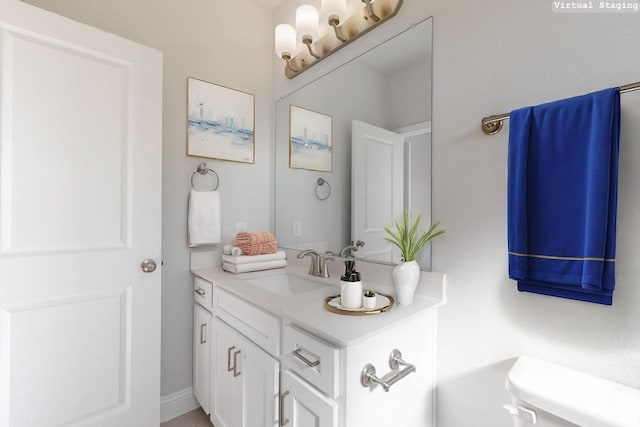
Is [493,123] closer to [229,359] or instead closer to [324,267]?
[324,267]

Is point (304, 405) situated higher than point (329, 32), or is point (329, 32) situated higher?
point (329, 32)

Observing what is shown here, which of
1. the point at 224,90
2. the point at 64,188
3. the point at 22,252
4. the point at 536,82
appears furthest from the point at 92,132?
the point at 536,82

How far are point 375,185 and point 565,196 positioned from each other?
27.9 inches

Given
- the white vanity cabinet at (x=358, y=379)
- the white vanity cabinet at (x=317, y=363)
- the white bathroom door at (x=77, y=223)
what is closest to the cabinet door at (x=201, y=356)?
the white vanity cabinet at (x=317, y=363)

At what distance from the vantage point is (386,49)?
1.33 m

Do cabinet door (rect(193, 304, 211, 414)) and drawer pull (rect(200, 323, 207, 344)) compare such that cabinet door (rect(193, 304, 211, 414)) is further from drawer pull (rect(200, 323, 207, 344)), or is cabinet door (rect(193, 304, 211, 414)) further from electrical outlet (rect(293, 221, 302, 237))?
electrical outlet (rect(293, 221, 302, 237))

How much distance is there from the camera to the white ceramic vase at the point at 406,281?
41.8 inches

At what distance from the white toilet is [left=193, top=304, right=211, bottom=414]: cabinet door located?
4.50 ft

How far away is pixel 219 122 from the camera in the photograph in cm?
182

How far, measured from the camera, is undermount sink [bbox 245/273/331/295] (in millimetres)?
1527

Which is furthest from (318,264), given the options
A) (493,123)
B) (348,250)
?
(493,123)

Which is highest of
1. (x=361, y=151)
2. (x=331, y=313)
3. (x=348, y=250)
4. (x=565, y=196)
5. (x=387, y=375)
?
(x=361, y=151)

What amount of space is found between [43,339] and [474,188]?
5.97ft

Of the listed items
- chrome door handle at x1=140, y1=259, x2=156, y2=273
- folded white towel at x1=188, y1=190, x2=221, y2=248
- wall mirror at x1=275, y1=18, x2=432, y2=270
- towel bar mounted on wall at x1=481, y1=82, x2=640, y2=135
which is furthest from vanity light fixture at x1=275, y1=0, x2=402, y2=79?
chrome door handle at x1=140, y1=259, x2=156, y2=273
